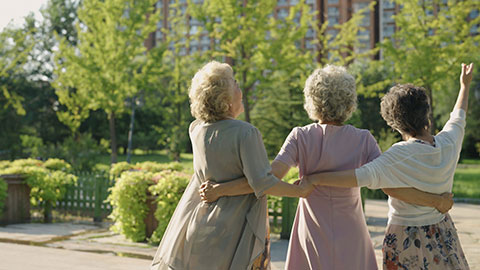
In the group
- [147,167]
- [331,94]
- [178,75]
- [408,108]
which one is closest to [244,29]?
[147,167]

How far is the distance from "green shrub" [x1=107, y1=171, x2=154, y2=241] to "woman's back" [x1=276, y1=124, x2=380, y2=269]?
18.1ft

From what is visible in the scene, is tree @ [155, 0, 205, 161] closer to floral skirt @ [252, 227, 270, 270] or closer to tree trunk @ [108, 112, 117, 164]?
tree trunk @ [108, 112, 117, 164]

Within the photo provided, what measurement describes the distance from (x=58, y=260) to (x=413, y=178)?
5.16 m

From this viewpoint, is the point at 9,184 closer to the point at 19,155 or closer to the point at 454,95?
the point at 19,155

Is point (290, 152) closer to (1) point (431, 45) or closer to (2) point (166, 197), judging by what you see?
(2) point (166, 197)

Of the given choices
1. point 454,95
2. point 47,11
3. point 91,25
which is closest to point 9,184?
point 91,25

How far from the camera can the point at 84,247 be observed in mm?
7746

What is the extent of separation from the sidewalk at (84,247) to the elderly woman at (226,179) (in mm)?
3626

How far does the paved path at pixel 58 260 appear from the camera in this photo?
6.34m

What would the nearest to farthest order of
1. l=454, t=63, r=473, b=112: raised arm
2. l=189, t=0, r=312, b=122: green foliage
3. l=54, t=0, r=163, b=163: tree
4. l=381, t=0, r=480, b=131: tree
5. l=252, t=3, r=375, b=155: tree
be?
l=454, t=63, r=473, b=112: raised arm < l=381, t=0, r=480, b=131: tree < l=189, t=0, r=312, b=122: green foliage < l=54, t=0, r=163, b=163: tree < l=252, t=3, r=375, b=155: tree

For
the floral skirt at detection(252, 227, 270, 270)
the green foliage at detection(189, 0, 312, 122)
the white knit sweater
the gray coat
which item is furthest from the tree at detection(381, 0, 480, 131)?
the gray coat

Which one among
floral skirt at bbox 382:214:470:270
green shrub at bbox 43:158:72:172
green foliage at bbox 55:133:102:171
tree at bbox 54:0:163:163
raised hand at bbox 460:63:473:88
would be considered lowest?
green foliage at bbox 55:133:102:171

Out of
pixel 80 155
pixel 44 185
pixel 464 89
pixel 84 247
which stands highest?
pixel 464 89

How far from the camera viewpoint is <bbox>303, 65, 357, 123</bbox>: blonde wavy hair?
9.82 ft
